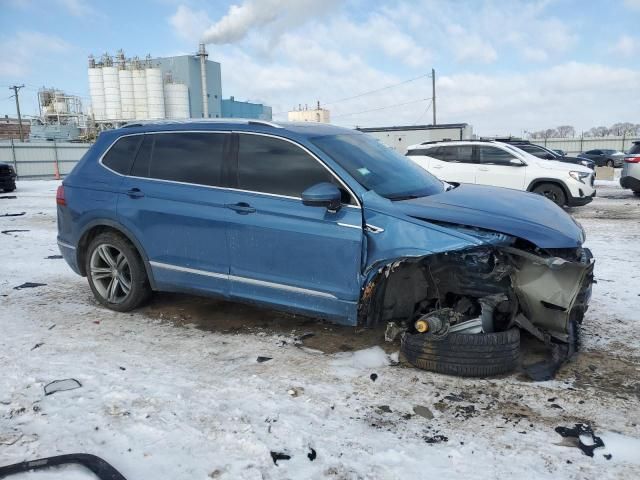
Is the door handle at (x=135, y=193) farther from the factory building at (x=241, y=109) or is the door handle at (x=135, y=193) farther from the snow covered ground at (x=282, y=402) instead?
the factory building at (x=241, y=109)

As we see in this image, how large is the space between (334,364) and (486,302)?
3.89 feet

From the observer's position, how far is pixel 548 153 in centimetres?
1592

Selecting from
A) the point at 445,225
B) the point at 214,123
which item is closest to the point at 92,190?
the point at 214,123

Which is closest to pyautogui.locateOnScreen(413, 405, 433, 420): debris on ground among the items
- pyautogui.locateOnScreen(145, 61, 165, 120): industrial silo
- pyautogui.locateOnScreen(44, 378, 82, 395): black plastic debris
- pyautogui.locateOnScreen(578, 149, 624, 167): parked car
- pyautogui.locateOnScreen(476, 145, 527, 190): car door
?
pyautogui.locateOnScreen(44, 378, 82, 395): black plastic debris

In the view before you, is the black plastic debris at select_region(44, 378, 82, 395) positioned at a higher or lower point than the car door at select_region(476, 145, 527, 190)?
lower

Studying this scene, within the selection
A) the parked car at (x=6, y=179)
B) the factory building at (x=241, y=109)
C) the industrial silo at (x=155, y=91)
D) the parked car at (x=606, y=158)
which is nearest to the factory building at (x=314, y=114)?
the factory building at (x=241, y=109)

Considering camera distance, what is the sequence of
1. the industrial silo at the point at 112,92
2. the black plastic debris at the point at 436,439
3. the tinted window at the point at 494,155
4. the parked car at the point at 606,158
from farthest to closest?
1. the industrial silo at the point at 112,92
2. the parked car at the point at 606,158
3. the tinted window at the point at 494,155
4. the black plastic debris at the point at 436,439

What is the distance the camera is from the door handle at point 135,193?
454cm

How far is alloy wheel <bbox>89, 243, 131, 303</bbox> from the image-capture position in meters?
4.81

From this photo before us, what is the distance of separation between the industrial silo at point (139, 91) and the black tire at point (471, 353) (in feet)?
191

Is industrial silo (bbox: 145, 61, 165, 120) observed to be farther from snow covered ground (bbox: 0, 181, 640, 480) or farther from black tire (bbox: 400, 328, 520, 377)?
black tire (bbox: 400, 328, 520, 377)

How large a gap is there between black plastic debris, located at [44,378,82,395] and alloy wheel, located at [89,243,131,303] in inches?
56.3

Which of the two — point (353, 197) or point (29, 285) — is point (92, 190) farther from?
point (353, 197)

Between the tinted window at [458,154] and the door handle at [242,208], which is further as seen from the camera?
the tinted window at [458,154]
